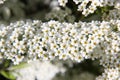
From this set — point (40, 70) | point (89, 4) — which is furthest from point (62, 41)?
point (40, 70)

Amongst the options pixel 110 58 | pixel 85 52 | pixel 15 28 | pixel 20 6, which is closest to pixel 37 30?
pixel 15 28

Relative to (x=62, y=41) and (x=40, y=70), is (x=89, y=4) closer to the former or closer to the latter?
(x=62, y=41)

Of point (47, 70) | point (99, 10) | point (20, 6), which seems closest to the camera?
point (99, 10)

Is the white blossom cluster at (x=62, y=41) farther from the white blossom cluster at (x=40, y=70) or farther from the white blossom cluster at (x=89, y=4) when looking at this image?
the white blossom cluster at (x=40, y=70)

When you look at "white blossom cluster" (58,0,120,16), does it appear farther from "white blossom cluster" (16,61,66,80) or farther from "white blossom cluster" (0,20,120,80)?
"white blossom cluster" (16,61,66,80)

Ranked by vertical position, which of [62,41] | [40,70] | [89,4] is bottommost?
[62,41]

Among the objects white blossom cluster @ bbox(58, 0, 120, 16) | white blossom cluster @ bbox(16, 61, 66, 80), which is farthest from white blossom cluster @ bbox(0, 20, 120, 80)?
white blossom cluster @ bbox(16, 61, 66, 80)

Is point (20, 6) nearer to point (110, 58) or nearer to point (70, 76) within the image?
point (70, 76)

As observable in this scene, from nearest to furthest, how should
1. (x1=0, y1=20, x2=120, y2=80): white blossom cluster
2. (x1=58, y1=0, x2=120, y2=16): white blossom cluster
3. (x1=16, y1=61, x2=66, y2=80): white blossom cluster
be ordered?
(x1=0, y1=20, x2=120, y2=80): white blossom cluster < (x1=58, y1=0, x2=120, y2=16): white blossom cluster < (x1=16, y1=61, x2=66, y2=80): white blossom cluster
